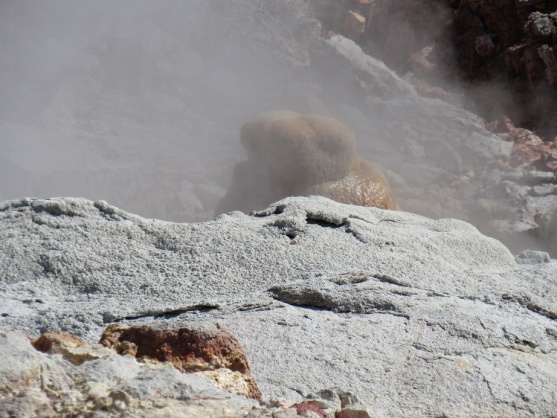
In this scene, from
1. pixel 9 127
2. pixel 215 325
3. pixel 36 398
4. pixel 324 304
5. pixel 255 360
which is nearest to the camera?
pixel 36 398

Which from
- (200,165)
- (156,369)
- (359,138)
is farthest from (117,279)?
(359,138)

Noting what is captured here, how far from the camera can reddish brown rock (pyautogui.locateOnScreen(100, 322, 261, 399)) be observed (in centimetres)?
127

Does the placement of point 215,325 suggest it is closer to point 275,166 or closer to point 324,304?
point 324,304

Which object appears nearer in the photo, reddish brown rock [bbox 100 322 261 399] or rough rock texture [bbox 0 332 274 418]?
rough rock texture [bbox 0 332 274 418]

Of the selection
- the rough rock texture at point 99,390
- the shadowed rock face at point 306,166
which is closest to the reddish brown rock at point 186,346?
the rough rock texture at point 99,390

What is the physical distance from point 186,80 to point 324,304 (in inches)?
260

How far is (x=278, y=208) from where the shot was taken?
2662 mm

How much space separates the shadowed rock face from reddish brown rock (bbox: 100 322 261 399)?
4356 millimetres

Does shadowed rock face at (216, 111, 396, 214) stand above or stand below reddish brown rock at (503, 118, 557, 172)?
below

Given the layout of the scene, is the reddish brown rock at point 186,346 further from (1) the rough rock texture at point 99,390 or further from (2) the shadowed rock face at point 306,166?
(2) the shadowed rock face at point 306,166

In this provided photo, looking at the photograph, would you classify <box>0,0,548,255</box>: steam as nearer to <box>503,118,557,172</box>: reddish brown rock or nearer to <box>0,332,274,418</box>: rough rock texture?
<box>503,118,557,172</box>: reddish brown rock

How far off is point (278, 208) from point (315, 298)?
73 centimetres

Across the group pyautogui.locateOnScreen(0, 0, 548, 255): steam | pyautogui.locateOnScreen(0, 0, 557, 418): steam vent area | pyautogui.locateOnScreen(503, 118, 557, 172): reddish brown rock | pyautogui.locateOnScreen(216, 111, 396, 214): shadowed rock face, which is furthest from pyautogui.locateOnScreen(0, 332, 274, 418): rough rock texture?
pyautogui.locateOnScreen(503, 118, 557, 172): reddish brown rock

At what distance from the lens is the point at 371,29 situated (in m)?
9.22
